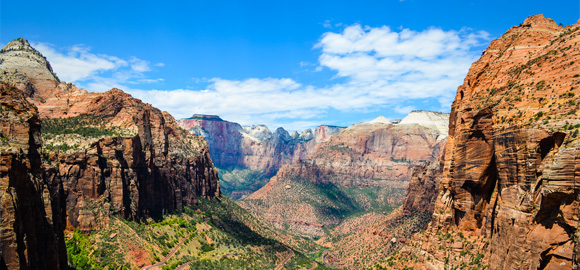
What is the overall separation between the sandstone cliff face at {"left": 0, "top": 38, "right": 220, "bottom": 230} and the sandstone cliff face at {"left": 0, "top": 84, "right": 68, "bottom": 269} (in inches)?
679

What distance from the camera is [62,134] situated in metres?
78.2

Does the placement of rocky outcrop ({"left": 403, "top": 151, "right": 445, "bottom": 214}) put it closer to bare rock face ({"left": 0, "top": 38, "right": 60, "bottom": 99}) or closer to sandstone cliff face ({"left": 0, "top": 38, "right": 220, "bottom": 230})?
sandstone cliff face ({"left": 0, "top": 38, "right": 220, "bottom": 230})

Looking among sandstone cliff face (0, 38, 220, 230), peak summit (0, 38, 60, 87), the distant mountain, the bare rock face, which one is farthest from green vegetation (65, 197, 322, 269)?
peak summit (0, 38, 60, 87)

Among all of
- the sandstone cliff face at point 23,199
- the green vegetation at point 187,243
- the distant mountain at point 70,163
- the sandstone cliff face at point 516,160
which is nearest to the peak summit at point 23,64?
the distant mountain at point 70,163

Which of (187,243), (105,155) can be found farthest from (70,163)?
(187,243)

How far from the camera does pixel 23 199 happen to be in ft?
122

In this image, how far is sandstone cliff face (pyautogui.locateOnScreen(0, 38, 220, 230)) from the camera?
71562mm

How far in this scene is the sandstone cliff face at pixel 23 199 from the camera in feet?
108

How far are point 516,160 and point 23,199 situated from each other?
48.9m

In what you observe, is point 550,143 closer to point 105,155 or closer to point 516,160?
point 516,160

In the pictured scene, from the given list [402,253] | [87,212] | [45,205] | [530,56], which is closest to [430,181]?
[402,253]

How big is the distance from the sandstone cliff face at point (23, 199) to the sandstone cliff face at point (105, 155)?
17.2 meters

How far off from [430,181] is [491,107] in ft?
247

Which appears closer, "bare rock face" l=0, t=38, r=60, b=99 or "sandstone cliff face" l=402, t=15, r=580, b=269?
"sandstone cliff face" l=402, t=15, r=580, b=269
